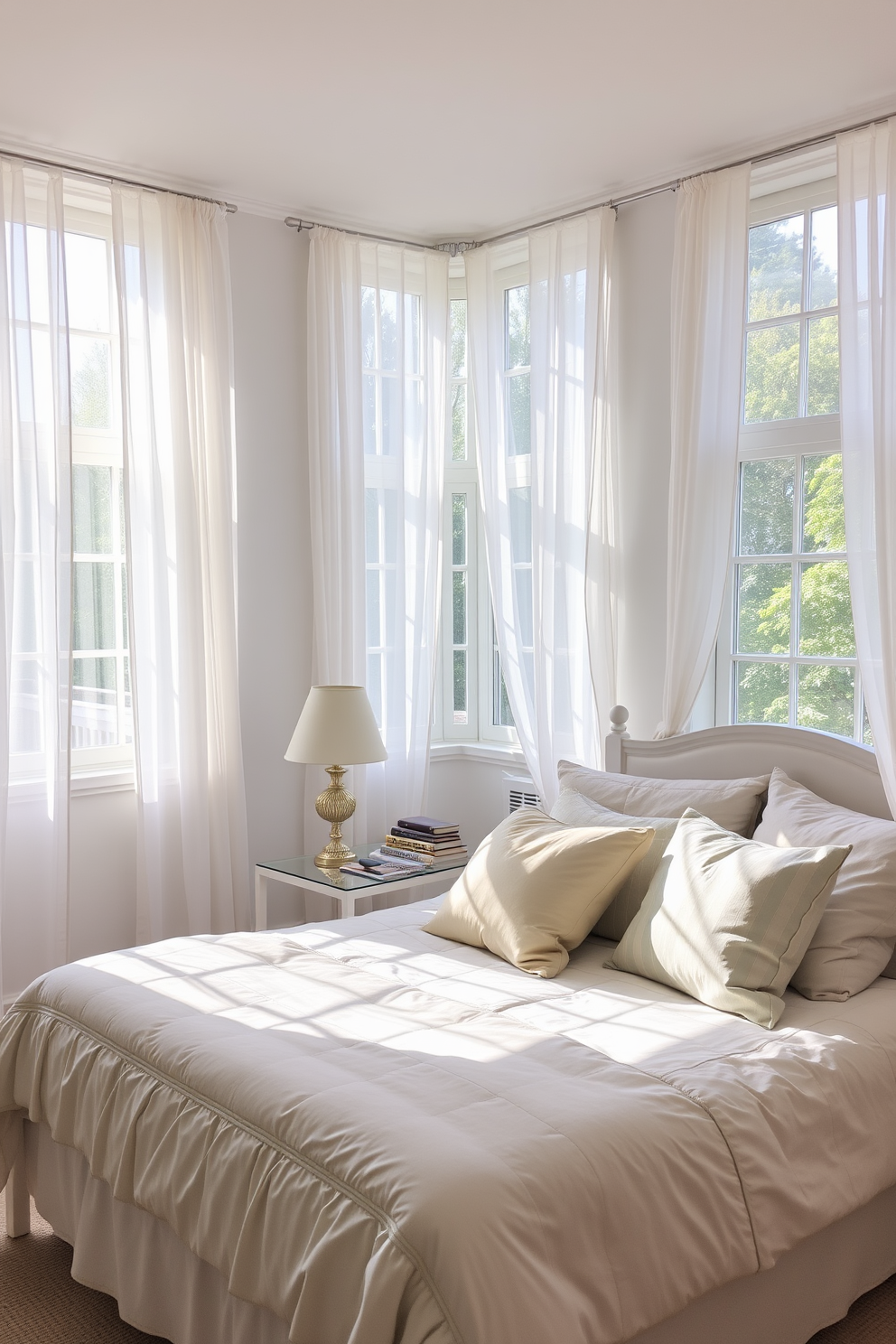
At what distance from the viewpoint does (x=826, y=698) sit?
3.84 m

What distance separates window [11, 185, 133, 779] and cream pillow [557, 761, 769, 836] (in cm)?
172

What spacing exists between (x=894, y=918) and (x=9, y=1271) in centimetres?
219

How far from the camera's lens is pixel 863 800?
3.27 meters

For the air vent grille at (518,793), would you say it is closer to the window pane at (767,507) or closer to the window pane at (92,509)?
the window pane at (767,507)

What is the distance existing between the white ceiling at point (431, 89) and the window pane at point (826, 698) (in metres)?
1.72

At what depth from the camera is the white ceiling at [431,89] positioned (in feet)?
9.68

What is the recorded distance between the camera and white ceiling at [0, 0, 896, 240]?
2.95 m

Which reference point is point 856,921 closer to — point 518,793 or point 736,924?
point 736,924

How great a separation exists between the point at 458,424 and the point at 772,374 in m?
1.59

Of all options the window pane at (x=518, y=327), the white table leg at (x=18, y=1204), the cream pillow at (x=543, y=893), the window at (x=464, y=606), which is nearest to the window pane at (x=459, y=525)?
the window at (x=464, y=606)

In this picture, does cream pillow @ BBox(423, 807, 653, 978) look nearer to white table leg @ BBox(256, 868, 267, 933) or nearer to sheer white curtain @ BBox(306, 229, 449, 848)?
white table leg @ BBox(256, 868, 267, 933)

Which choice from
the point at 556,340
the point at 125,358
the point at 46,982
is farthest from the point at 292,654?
the point at 46,982

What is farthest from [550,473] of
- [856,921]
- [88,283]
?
[856,921]

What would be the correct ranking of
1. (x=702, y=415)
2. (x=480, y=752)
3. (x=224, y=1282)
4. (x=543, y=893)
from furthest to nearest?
(x=480, y=752) → (x=702, y=415) → (x=543, y=893) → (x=224, y=1282)
